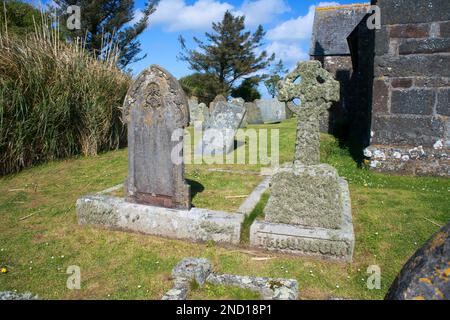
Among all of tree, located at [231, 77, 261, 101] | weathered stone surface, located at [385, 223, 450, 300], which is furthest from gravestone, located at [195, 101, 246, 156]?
tree, located at [231, 77, 261, 101]

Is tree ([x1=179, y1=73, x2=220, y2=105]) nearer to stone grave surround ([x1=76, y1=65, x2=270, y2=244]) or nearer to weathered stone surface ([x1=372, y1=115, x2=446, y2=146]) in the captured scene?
weathered stone surface ([x1=372, y1=115, x2=446, y2=146])

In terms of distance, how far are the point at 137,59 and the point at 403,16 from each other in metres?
20.4

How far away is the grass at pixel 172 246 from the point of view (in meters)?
3.01

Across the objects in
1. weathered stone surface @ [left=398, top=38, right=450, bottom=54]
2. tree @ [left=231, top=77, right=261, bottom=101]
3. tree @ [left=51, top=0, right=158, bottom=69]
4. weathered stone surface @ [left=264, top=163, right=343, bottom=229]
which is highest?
tree @ [left=51, top=0, right=158, bottom=69]

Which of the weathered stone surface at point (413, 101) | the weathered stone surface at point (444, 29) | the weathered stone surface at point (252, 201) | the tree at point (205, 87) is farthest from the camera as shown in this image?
the tree at point (205, 87)

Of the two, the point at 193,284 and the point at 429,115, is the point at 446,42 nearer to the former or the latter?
the point at 429,115

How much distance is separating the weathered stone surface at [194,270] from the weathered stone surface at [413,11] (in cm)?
Answer: 583

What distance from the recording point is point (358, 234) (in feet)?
13.1

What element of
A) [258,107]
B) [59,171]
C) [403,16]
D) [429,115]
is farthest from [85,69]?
[258,107]

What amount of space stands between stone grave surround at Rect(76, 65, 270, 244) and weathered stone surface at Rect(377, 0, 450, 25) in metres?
4.65

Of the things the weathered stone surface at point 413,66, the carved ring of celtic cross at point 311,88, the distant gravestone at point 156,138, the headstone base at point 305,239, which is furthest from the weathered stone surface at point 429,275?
the weathered stone surface at point 413,66

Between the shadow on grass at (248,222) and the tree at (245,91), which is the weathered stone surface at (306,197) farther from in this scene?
the tree at (245,91)

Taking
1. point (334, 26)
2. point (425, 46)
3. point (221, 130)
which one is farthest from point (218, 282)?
point (334, 26)

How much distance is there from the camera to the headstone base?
3.35 m
